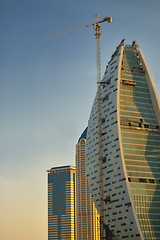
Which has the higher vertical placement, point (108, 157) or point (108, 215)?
point (108, 157)

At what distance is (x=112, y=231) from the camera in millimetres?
190250

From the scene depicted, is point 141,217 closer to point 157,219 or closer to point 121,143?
point 157,219

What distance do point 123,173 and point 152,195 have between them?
606 inches

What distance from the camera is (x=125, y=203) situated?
184 m

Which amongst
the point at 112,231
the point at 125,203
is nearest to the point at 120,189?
the point at 125,203

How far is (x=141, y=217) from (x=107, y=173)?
25335 millimetres

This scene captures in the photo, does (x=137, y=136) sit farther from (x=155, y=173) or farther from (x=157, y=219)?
(x=157, y=219)

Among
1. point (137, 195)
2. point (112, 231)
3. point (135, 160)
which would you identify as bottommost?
point (112, 231)

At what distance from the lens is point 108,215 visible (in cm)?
19325

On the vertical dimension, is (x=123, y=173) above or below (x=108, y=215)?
above

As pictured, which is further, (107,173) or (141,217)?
(107,173)

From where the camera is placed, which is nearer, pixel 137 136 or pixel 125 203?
pixel 125 203

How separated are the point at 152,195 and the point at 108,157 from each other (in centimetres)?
2407

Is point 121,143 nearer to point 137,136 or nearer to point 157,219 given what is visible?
point 137,136
